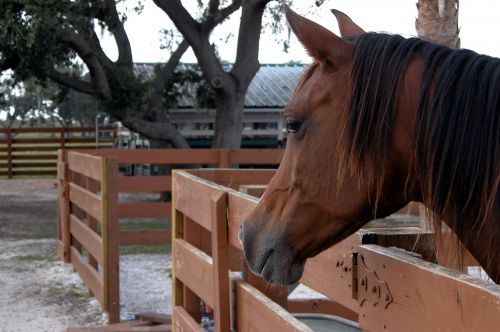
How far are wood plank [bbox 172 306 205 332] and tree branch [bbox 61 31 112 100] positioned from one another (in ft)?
35.6

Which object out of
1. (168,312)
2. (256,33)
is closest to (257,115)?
(256,33)

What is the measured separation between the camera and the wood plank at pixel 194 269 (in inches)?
137

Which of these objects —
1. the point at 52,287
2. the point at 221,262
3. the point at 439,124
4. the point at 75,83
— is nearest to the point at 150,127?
the point at 75,83

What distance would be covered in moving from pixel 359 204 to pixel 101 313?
219 inches

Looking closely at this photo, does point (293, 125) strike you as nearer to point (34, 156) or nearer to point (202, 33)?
point (202, 33)

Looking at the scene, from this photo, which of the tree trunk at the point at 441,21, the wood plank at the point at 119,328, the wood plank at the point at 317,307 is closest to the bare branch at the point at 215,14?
the tree trunk at the point at 441,21

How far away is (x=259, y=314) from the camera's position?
2.70 m

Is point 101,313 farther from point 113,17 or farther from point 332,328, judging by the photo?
point 113,17

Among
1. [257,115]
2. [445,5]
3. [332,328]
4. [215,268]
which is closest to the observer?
[215,268]

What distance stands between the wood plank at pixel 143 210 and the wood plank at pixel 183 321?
5.79 metres

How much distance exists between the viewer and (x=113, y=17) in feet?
51.2

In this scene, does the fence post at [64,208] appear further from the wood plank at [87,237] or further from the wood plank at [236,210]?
the wood plank at [236,210]

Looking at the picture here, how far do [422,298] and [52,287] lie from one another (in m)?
7.33

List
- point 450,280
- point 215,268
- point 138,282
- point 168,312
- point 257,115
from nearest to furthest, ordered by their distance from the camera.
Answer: point 450,280 → point 215,268 → point 168,312 → point 138,282 → point 257,115
